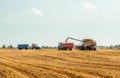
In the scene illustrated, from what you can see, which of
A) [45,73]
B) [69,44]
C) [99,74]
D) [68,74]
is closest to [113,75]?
[99,74]

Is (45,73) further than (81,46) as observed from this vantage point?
No

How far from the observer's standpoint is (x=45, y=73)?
21.8 m

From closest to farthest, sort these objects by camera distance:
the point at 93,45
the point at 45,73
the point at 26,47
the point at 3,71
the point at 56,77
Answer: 1. the point at 56,77
2. the point at 45,73
3. the point at 3,71
4. the point at 93,45
5. the point at 26,47

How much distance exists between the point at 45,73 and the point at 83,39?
48392 mm

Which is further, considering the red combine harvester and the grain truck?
the red combine harvester

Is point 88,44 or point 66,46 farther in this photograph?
point 66,46

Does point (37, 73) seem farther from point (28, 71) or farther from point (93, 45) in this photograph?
point (93, 45)

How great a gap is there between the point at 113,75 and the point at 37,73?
4.37m

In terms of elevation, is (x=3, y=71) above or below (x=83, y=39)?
below

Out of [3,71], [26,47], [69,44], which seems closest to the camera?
[3,71]

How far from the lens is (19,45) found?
9481 centimetres

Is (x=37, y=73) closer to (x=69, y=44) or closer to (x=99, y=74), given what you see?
(x=99, y=74)

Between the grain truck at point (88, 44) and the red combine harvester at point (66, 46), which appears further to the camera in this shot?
the red combine harvester at point (66, 46)

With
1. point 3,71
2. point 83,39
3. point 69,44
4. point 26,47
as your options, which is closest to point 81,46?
point 83,39
